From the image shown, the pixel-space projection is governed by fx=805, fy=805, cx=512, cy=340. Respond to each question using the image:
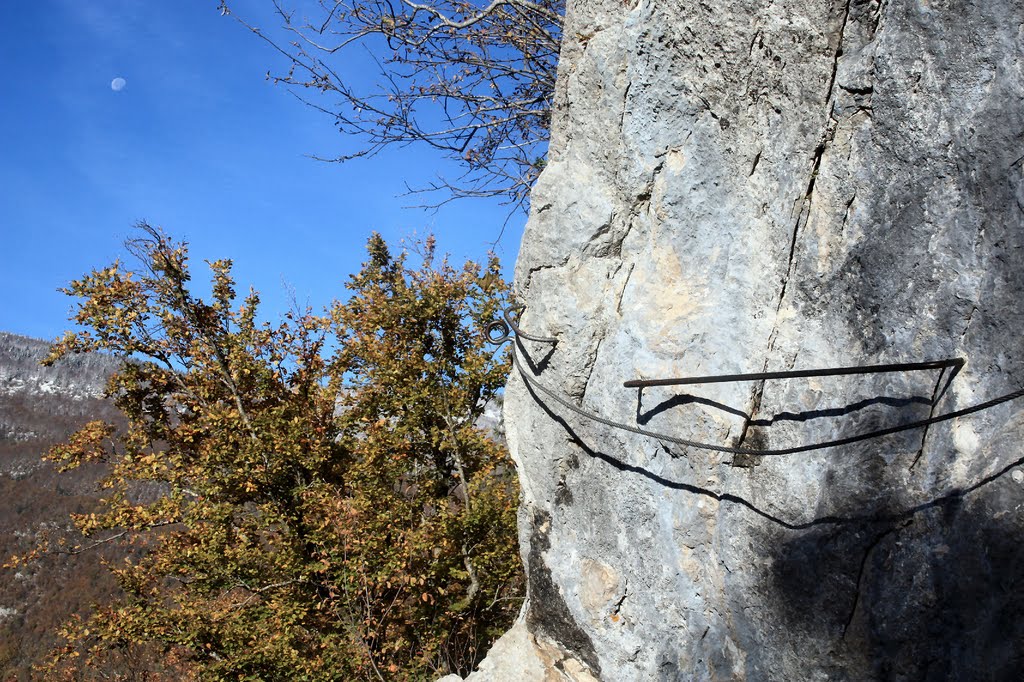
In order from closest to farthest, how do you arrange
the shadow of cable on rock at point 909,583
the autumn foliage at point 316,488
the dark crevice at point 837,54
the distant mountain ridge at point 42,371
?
the shadow of cable on rock at point 909,583
the dark crevice at point 837,54
the autumn foliage at point 316,488
the distant mountain ridge at point 42,371

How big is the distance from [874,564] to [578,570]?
1.34 metres

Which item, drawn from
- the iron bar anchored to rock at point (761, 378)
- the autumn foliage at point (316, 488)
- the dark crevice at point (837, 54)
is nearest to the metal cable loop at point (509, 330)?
the iron bar anchored to rock at point (761, 378)

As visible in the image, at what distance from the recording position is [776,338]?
10.2ft

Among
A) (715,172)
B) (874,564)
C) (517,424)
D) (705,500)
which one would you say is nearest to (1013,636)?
(874,564)

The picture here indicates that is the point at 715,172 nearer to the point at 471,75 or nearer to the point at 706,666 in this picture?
the point at 706,666

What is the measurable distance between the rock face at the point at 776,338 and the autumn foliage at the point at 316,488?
233 inches

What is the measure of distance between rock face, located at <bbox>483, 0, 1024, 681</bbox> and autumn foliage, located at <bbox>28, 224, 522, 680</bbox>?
5906 millimetres

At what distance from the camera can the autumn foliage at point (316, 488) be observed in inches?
379

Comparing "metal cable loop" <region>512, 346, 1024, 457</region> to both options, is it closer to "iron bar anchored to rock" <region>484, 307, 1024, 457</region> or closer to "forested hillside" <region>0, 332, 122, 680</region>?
"iron bar anchored to rock" <region>484, 307, 1024, 457</region>

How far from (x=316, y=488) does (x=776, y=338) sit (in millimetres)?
8498

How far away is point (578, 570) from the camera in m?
→ 3.64

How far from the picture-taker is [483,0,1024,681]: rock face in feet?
8.43

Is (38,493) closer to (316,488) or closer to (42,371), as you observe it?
(42,371)

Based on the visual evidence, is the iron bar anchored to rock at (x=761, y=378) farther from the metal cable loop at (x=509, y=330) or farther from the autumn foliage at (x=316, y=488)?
the autumn foliage at (x=316, y=488)
